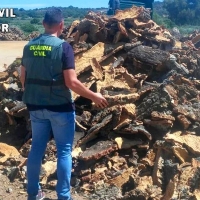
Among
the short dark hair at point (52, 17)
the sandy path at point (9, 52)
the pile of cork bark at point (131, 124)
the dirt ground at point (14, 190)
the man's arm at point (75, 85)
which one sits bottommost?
the sandy path at point (9, 52)

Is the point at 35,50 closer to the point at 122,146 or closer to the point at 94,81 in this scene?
the point at 122,146

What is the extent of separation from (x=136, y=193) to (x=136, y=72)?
2.79 m

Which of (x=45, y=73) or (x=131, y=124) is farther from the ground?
(x=45, y=73)

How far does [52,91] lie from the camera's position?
4.05m

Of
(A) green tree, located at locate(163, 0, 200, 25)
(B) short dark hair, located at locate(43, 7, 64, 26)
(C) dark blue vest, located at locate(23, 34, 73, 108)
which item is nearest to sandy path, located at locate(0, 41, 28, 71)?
(C) dark blue vest, located at locate(23, 34, 73, 108)

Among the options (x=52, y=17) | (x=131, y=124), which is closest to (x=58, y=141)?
(x=52, y=17)

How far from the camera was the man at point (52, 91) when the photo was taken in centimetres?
395

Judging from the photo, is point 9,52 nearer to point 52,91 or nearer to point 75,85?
point 52,91

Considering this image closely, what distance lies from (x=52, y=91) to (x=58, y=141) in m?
0.51

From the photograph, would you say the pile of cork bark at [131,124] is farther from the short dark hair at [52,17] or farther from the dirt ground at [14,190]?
the short dark hair at [52,17]

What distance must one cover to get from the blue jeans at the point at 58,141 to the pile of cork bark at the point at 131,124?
2.12 ft

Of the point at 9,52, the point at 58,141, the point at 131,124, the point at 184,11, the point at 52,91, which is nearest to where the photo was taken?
the point at 52,91

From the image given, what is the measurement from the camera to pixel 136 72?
22.6 ft

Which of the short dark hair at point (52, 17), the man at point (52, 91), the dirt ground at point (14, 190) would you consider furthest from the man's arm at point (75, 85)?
the dirt ground at point (14, 190)
